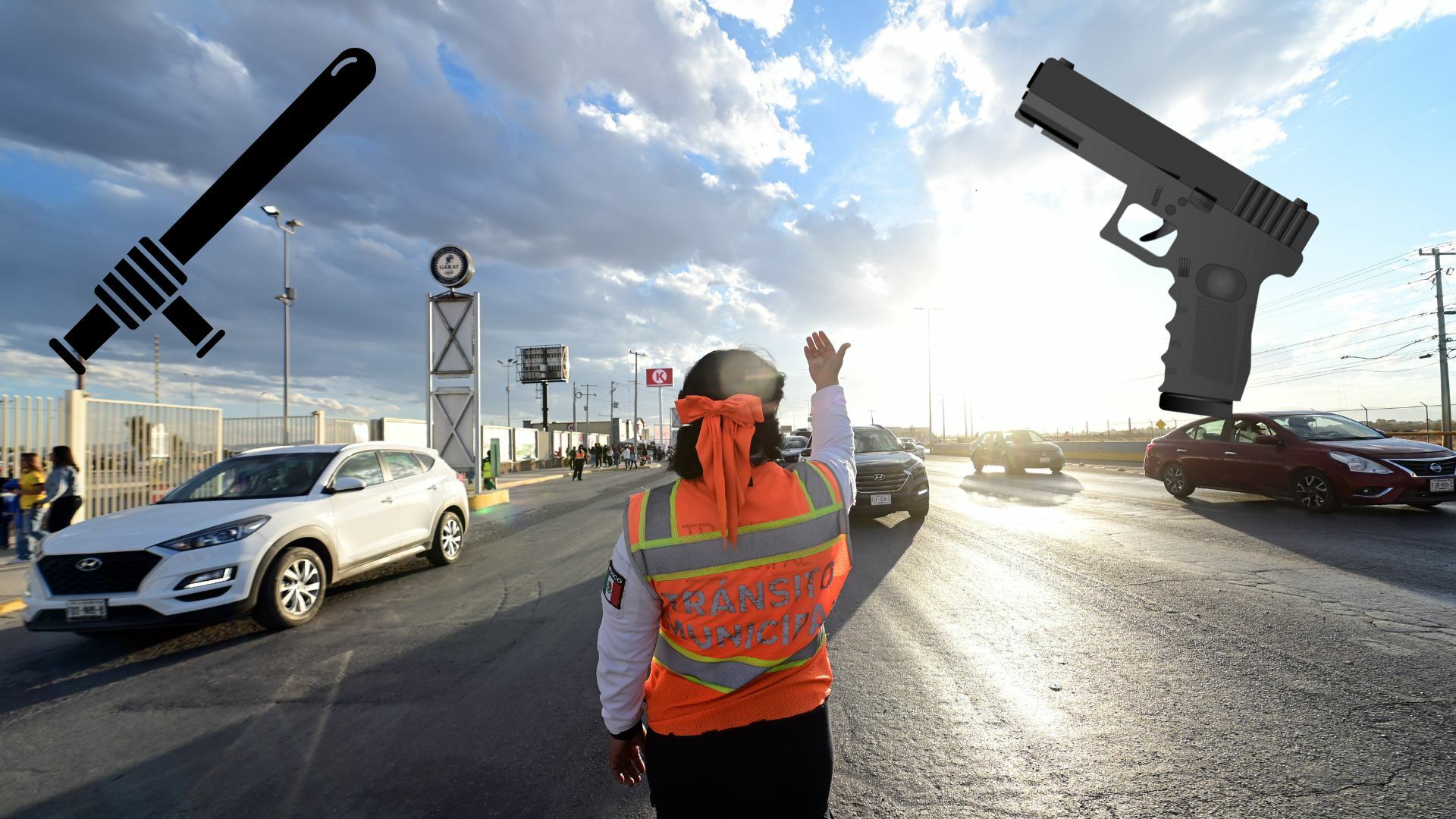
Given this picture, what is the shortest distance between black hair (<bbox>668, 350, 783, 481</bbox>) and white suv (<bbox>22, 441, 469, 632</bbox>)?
548cm

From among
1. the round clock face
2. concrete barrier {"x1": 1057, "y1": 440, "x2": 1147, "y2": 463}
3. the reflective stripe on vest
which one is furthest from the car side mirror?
concrete barrier {"x1": 1057, "y1": 440, "x2": 1147, "y2": 463}

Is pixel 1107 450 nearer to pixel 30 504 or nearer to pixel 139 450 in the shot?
pixel 139 450

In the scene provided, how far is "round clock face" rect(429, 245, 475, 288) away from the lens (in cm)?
1708

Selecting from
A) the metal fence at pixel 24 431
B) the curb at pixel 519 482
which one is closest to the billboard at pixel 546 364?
the curb at pixel 519 482

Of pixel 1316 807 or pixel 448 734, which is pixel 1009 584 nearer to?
pixel 1316 807

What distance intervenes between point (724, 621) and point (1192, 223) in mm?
1165

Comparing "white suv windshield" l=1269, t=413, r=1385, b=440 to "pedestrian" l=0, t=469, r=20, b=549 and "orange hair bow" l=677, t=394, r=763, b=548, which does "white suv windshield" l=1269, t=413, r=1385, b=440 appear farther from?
"pedestrian" l=0, t=469, r=20, b=549

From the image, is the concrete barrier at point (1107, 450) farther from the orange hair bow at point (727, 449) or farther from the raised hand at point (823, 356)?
the orange hair bow at point (727, 449)

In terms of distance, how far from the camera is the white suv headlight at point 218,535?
5117 mm

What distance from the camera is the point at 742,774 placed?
1472 millimetres

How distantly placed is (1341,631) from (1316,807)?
271cm

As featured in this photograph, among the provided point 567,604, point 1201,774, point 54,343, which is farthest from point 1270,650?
point 54,343

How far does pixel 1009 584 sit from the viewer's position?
243 inches

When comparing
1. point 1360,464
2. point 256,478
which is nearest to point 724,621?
point 256,478
